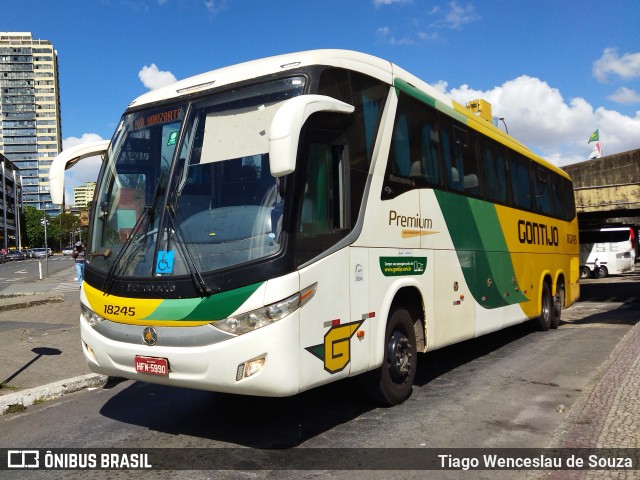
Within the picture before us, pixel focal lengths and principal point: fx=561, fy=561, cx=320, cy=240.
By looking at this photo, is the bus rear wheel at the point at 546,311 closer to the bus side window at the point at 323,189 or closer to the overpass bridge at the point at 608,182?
the bus side window at the point at 323,189

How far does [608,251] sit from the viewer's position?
1484 inches

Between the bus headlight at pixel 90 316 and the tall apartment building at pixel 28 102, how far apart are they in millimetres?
203490

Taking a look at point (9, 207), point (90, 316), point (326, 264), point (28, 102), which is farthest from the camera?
point (28, 102)

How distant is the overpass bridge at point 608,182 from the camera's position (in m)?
22.7

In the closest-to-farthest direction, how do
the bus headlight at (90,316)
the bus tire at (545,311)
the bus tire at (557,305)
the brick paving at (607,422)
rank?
1. the brick paving at (607,422)
2. the bus headlight at (90,316)
3. the bus tire at (545,311)
4. the bus tire at (557,305)

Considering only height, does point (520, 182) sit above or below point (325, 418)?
above

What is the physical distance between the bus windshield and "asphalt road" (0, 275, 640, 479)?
159cm

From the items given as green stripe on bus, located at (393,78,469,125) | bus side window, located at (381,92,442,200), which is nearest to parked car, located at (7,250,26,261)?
green stripe on bus, located at (393,78,469,125)

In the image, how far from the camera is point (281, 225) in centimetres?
446

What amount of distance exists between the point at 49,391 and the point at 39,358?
1965mm

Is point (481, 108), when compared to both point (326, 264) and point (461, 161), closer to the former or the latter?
point (461, 161)

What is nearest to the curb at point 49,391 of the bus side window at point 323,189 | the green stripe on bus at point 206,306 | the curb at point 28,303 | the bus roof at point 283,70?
the green stripe on bus at point 206,306

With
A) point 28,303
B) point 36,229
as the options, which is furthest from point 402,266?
point 36,229

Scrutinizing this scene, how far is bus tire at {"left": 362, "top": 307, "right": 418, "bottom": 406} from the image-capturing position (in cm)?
571
